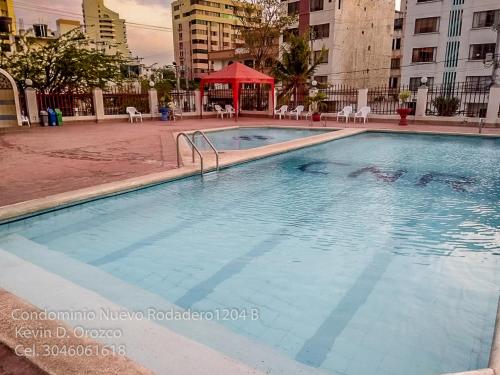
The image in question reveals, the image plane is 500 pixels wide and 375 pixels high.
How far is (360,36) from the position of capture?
38969 mm

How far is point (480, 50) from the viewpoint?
101 ft

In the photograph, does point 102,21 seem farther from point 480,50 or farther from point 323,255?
point 323,255

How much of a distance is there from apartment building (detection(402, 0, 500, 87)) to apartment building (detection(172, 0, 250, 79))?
63.0 meters

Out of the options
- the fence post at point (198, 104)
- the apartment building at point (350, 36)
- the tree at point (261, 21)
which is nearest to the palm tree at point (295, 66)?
the fence post at point (198, 104)

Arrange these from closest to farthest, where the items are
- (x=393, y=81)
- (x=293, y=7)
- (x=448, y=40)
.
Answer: (x=448, y=40) → (x=293, y=7) → (x=393, y=81)

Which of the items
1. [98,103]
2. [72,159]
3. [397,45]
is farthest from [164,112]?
[397,45]

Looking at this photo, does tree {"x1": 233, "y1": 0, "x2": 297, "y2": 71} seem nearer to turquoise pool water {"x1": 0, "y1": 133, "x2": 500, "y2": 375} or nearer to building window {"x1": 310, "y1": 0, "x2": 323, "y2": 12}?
building window {"x1": 310, "y1": 0, "x2": 323, "y2": 12}

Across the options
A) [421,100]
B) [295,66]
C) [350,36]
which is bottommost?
[421,100]

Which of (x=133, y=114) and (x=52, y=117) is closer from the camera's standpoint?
(x=52, y=117)

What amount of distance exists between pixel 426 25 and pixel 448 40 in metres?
2.55

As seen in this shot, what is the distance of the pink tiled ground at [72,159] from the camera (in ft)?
22.2

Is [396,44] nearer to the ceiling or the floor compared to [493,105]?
nearer to the ceiling

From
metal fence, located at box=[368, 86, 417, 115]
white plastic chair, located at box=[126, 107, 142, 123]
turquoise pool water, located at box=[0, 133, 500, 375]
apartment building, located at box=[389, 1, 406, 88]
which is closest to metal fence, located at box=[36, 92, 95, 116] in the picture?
white plastic chair, located at box=[126, 107, 142, 123]

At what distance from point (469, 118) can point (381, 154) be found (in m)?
9.13
